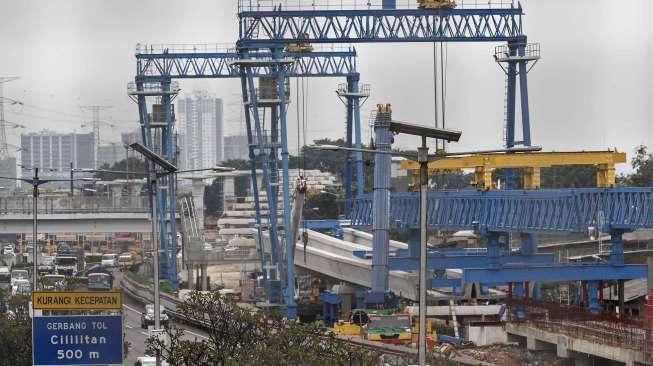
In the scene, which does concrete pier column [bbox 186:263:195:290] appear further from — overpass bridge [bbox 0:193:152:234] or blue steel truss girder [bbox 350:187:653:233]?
blue steel truss girder [bbox 350:187:653:233]

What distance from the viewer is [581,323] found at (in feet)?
168

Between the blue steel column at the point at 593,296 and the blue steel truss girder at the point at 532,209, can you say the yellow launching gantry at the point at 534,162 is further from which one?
the blue steel column at the point at 593,296

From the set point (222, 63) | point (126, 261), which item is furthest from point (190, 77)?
point (126, 261)

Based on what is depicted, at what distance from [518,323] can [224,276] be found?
192ft

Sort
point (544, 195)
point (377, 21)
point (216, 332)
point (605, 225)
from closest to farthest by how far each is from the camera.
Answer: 1. point (216, 332)
2. point (605, 225)
3. point (544, 195)
4. point (377, 21)

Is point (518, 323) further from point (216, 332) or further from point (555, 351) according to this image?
point (216, 332)

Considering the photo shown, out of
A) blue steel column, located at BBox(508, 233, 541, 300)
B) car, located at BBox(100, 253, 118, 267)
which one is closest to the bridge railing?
car, located at BBox(100, 253, 118, 267)

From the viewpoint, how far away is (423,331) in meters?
27.0

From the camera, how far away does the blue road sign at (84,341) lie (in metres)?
32.3

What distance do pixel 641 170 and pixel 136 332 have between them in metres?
46.1

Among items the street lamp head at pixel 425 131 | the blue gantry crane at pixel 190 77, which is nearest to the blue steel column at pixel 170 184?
the blue gantry crane at pixel 190 77

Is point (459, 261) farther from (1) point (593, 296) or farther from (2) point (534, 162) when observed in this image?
(1) point (593, 296)

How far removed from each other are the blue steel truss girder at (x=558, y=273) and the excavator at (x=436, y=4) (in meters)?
10.3

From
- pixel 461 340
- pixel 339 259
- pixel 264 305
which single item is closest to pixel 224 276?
pixel 339 259
